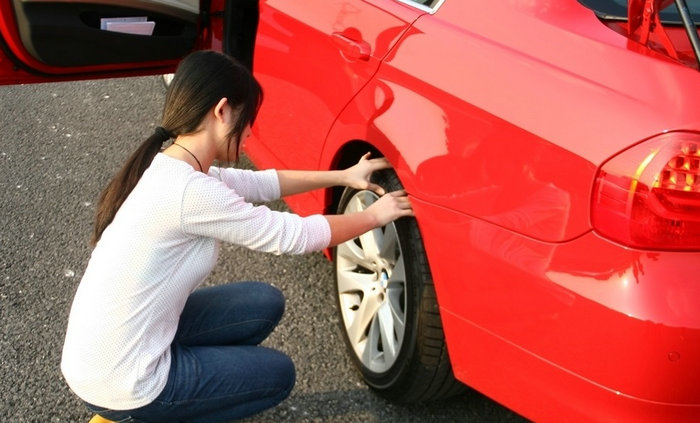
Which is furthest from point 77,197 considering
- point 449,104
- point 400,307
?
point 449,104

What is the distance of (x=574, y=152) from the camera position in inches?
77.0

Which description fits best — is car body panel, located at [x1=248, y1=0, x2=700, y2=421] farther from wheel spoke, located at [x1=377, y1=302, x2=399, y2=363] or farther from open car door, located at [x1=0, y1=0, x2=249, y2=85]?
open car door, located at [x1=0, y1=0, x2=249, y2=85]

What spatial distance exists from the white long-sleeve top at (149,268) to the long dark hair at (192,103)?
0.29 ft

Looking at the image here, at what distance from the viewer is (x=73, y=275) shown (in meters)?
3.69

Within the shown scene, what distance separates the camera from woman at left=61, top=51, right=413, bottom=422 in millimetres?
2107

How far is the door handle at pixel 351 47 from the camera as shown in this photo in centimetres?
262

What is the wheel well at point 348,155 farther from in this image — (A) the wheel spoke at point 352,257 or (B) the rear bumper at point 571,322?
(B) the rear bumper at point 571,322

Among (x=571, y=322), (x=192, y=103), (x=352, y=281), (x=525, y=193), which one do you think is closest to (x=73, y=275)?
(x=352, y=281)

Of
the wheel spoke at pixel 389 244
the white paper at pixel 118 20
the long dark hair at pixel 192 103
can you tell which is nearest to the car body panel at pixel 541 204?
the wheel spoke at pixel 389 244

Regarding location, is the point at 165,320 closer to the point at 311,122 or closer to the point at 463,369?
the point at 463,369

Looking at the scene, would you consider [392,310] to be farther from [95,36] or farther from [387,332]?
[95,36]

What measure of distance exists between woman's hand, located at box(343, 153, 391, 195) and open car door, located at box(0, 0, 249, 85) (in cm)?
135

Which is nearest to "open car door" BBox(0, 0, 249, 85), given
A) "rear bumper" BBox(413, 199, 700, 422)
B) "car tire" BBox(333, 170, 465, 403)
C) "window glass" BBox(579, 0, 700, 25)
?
"car tire" BBox(333, 170, 465, 403)

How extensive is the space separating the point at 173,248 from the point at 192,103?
14.5 inches
